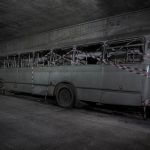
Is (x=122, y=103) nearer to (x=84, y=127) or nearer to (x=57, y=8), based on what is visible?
(x=84, y=127)

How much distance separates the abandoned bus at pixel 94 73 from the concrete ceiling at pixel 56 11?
2662mm

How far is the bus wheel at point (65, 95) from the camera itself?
307 inches

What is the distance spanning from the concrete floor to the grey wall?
3847 mm

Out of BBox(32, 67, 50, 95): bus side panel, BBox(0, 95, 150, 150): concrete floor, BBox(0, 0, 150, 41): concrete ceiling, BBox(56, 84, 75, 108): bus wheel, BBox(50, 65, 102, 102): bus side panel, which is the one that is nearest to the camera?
BBox(0, 95, 150, 150): concrete floor

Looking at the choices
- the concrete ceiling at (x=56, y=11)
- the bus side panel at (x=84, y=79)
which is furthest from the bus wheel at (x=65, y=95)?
the concrete ceiling at (x=56, y=11)

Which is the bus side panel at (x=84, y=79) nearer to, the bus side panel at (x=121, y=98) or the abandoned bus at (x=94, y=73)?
the abandoned bus at (x=94, y=73)

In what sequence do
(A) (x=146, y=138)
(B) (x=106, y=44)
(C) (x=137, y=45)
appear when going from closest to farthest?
1. (A) (x=146, y=138)
2. (C) (x=137, y=45)
3. (B) (x=106, y=44)

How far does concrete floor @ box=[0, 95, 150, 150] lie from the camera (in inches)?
147

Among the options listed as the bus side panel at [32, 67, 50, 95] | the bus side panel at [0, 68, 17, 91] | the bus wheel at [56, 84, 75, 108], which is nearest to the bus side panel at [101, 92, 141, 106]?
the bus wheel at [56, 84, 75, 108]

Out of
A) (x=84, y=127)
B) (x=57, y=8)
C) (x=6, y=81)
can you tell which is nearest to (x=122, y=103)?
(x=84, y=127)

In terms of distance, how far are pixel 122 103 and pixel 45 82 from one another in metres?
4.11

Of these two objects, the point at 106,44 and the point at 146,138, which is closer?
the point at 146,138

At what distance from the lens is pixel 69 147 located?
365cm

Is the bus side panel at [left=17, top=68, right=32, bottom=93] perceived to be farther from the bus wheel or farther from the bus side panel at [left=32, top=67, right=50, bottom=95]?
the bus wheel
